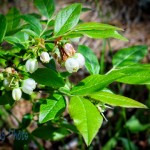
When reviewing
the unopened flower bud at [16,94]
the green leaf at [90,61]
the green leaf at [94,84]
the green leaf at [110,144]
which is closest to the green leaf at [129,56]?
the green leaf at [90,61]

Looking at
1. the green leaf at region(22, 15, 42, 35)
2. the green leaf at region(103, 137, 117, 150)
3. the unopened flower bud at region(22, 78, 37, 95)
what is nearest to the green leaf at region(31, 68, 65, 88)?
the unopened flower bud at region(22, 78, 37, 95)

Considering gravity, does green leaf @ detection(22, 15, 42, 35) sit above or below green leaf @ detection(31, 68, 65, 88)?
above

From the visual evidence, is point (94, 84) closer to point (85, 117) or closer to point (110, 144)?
point (85, 117)

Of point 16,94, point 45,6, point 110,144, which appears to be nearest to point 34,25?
point 45,6

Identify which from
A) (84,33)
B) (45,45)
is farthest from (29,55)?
(84,33)

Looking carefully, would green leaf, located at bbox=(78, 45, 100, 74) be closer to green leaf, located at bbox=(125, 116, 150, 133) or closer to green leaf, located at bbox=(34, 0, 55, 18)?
green leaf, located at bbox=(34, 0, 55, 18)
